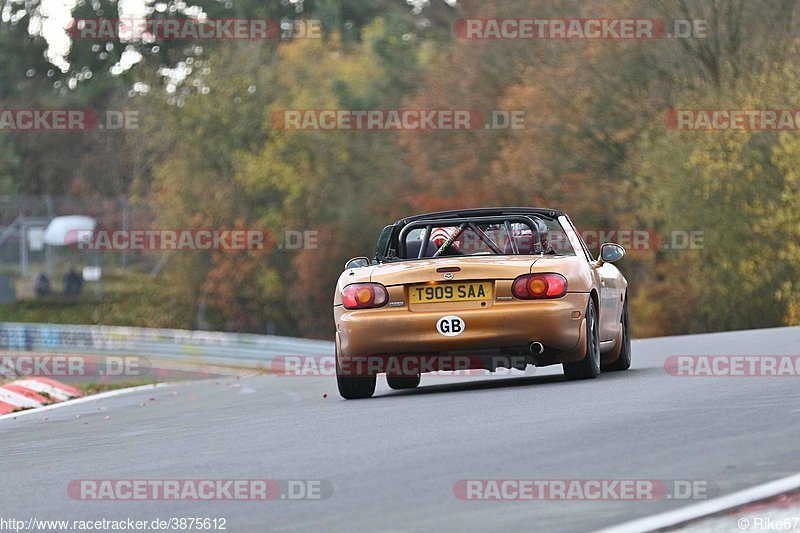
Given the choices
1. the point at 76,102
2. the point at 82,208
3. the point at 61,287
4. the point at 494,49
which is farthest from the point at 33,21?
the point at 494,49

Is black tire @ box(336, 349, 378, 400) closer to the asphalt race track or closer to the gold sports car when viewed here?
the gold sports car

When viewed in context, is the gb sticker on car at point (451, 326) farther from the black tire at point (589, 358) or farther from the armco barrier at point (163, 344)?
the armco barrier at point (163, 344)

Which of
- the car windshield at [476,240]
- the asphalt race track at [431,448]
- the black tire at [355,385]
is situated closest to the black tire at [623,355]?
the asphalt race track at [431,448]

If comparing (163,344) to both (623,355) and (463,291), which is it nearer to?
(623,355)

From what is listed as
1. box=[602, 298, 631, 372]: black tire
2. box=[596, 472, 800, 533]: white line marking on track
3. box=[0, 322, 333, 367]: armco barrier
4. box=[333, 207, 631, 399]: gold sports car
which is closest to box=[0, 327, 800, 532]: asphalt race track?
box=[596, 472, 800, 533]: white line marking on track

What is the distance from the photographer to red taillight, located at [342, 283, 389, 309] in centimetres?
1103

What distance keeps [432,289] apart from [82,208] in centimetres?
5987

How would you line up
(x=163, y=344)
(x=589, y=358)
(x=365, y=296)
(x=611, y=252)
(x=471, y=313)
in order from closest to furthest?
(x=471, y=313)
(x=365, y=296)
(x=589, y=358)
(x=611, y=252)
(x=163, y=344)

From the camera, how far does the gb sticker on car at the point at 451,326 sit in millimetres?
10867

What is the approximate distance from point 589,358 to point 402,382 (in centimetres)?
196

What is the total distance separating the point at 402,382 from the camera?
42.3 feet

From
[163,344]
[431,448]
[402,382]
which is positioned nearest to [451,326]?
[402,382]

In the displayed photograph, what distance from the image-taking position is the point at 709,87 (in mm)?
41219

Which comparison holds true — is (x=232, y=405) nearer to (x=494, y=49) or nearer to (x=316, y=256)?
(x=494, y=49)
